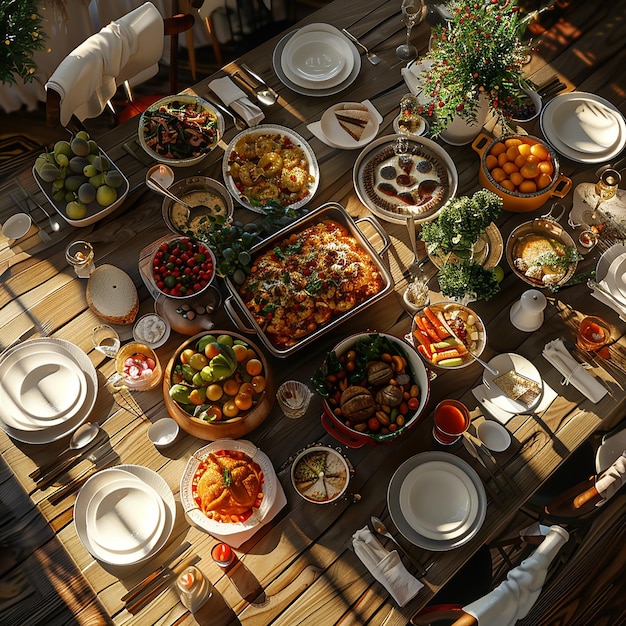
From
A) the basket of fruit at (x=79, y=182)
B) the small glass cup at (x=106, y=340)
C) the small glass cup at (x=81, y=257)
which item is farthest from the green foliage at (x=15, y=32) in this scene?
the small glass cup at (x=106, y=340)

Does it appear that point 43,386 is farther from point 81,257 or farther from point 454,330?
point 454,330

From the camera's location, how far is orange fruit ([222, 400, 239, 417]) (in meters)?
2.23

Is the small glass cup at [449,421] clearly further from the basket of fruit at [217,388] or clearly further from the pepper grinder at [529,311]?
the basket of fruit at [217,388]

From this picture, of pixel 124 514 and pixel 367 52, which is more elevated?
pixel 367 52

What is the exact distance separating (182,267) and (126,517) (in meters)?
0.91

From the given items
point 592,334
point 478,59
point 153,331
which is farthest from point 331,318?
point 478,59

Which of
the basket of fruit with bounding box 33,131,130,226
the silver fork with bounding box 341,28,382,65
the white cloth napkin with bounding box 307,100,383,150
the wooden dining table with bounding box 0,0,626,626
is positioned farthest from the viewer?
the silver fork with bounding box 341,28,382,65

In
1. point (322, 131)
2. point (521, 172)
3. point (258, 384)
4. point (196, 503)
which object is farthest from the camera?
point (322, 131)

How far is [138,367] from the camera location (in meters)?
2.35

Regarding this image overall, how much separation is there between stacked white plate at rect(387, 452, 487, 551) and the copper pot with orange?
1.14 metres

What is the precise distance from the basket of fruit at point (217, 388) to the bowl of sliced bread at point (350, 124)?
3.59ft

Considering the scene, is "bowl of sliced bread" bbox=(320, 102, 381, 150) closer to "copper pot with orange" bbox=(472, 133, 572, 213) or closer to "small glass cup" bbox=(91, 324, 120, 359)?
"copper pot with orange" bbox=(472, 133, 572, 213)

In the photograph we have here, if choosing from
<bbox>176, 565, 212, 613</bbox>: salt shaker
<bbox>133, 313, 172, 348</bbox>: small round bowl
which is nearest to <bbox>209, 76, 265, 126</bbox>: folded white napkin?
<bbox>133, 313, 172, 348</bbox>: small round bowl

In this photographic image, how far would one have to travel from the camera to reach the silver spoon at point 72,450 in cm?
223
